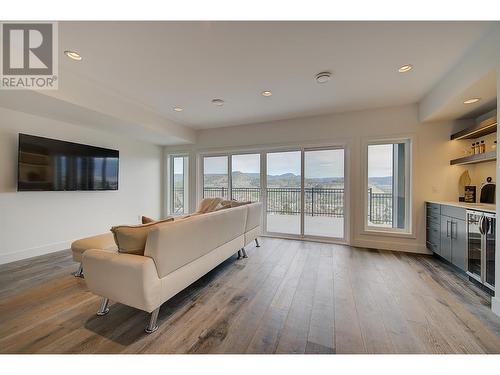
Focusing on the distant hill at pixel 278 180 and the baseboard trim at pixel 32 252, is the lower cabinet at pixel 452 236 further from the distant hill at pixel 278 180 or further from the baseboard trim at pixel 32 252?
the baseboard trim at pixel 32 252

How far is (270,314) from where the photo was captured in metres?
1.80

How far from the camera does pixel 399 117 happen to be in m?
3.58

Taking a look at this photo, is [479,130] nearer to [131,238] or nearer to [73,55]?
[131,238]

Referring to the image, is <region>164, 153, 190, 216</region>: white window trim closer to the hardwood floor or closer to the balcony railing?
the balcony railing

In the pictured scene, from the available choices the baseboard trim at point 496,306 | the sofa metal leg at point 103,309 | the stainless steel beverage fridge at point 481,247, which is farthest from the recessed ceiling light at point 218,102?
the baseboard trim at point 496,306

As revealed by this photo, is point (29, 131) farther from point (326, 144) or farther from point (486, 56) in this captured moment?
point (486, 56)

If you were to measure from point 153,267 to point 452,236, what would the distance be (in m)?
3.62

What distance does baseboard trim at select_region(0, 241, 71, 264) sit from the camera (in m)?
2.88

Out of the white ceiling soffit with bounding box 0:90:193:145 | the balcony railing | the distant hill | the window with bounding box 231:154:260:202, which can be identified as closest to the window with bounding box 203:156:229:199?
the distant hill

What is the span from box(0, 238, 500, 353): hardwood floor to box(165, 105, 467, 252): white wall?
1.02m

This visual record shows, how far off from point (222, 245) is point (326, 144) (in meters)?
2.91

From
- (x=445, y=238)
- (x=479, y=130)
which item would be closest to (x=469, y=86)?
(x=479, y=130)

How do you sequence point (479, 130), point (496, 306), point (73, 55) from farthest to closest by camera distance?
point (479, 130)
point (73, 55)
point (496, 306)

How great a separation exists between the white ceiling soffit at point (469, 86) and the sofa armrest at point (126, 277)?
11.2ft
